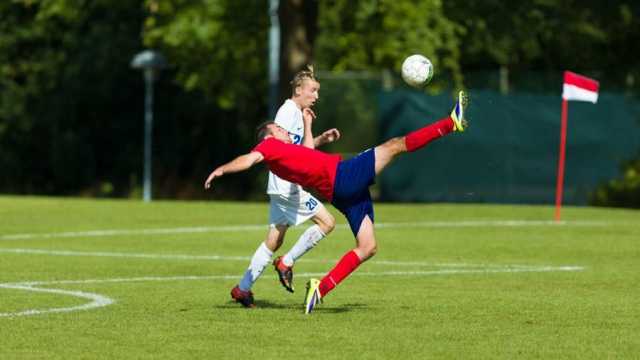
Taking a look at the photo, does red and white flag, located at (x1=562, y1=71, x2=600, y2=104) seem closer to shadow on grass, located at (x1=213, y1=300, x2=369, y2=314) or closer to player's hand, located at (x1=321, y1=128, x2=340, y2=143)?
player's hand, located at (x1=321, y1=128, x2=340, y2=143)

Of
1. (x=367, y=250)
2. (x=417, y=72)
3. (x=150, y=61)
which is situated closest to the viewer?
(x=367, y=250)

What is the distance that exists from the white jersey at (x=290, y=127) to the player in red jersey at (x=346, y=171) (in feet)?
3.43

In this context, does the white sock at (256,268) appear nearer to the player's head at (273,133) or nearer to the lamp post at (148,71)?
the player's head at (273,133)

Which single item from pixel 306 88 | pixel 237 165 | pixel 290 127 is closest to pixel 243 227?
pixel 290 127

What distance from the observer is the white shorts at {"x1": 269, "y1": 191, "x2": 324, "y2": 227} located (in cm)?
1491

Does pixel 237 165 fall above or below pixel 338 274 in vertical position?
above

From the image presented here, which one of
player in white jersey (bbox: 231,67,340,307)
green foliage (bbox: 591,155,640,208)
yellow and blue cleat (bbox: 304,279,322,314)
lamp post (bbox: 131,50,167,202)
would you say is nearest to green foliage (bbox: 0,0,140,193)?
lamp post (bbox: 131,50,167,202)

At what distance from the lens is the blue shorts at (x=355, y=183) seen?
13.6m

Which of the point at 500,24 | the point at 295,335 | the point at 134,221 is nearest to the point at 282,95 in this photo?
the point at 500,24

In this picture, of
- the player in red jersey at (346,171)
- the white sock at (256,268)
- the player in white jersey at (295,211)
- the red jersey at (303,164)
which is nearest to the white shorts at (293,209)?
the player in white jersey at (295,211)

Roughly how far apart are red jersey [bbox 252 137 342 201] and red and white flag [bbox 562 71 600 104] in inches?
587

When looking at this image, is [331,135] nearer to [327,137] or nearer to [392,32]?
[327,137]

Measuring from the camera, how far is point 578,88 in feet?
92.8

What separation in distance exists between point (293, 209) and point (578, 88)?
14201 millimetres
